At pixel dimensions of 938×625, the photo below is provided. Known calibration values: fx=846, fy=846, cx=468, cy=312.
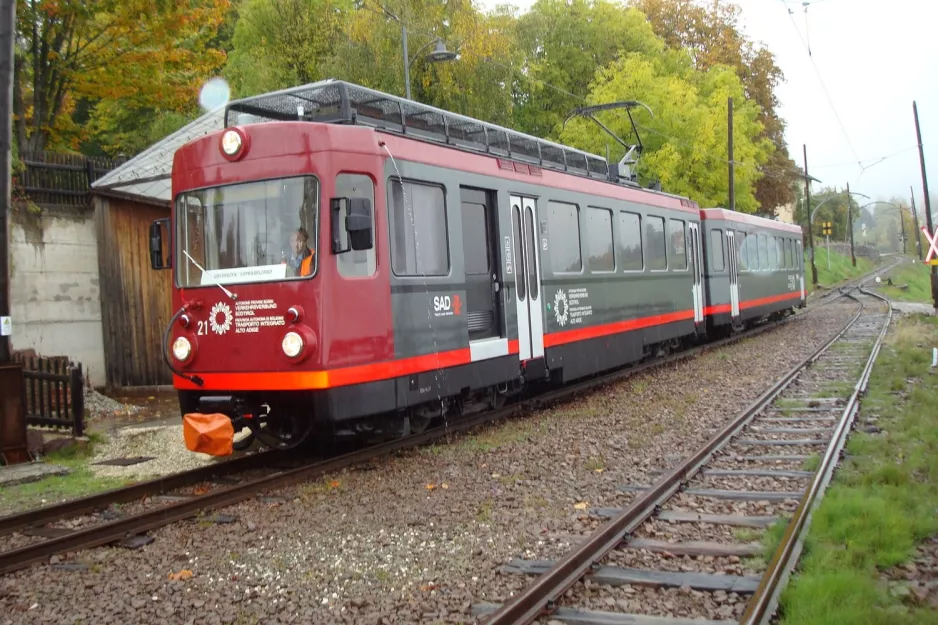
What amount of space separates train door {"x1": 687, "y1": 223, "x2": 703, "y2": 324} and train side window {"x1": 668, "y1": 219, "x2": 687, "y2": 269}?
0.50 m

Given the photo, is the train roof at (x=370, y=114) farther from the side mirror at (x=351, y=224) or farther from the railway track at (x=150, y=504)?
the railway track at (x=150, y=504)

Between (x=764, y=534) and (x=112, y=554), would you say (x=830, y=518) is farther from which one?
(x=112, y=554)

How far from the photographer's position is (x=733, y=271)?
2056cm

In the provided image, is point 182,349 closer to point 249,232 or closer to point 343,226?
point 249,232

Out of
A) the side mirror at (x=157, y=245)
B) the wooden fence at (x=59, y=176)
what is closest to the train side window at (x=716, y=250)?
the wooden fence at (x=59, y=176)

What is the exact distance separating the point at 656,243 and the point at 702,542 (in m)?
10.2

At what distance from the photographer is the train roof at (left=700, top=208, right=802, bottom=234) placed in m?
19.7

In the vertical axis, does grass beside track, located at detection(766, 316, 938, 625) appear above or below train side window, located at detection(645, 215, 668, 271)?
below

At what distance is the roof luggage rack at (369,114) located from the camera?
8.51 meters

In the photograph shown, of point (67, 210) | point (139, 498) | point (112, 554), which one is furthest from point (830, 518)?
point (67, 210)

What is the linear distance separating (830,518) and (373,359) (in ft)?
13.0

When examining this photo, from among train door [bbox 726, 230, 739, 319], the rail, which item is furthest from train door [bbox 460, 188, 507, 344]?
train door [bbox 726, 230, 739, 319]

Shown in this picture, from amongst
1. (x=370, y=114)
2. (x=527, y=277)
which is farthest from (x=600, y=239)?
(x=370, y=114)

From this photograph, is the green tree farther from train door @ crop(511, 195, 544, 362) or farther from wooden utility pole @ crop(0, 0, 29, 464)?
wooden utility pole @ crop(0, 0, 29, 464)
